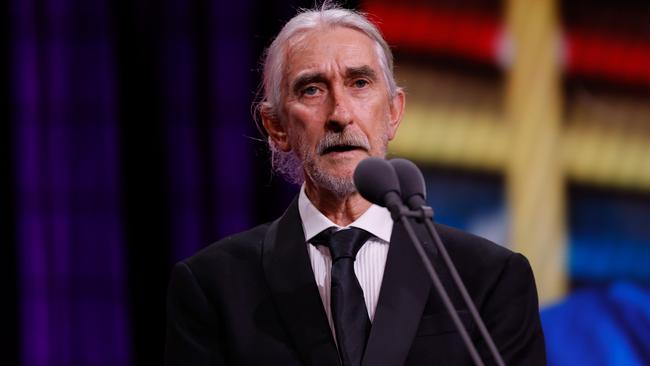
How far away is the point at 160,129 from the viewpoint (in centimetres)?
355

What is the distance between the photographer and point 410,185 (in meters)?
1.50

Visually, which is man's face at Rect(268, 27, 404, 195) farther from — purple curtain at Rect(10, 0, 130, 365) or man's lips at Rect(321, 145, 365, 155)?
purple curtain at Rect(10, 0, 130, 365)

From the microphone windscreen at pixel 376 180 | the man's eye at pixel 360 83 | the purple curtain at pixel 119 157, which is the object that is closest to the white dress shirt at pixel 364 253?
the man's eye at pixel 360 83

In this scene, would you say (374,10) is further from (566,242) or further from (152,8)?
(566,242)

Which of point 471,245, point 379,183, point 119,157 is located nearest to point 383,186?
point 379,183

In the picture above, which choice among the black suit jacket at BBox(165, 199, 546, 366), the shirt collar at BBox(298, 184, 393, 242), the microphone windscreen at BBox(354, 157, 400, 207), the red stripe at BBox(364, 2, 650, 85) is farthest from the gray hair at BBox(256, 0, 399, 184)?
the red stripe at BBox(364, 2, 650, 85)

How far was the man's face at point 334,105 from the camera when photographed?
186 cm

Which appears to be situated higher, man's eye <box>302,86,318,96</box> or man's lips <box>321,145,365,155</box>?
man's eye <box>302,86,318,96</box>

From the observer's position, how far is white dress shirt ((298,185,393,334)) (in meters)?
1.83

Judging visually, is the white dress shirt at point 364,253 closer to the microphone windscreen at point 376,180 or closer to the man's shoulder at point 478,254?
the man's shoulder at point 478,254

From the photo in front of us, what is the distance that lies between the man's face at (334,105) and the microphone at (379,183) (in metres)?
0.31

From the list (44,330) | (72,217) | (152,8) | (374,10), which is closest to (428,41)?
(374,10)

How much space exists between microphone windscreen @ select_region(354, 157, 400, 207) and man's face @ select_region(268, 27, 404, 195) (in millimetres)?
313

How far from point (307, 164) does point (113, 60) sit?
1777 mm
